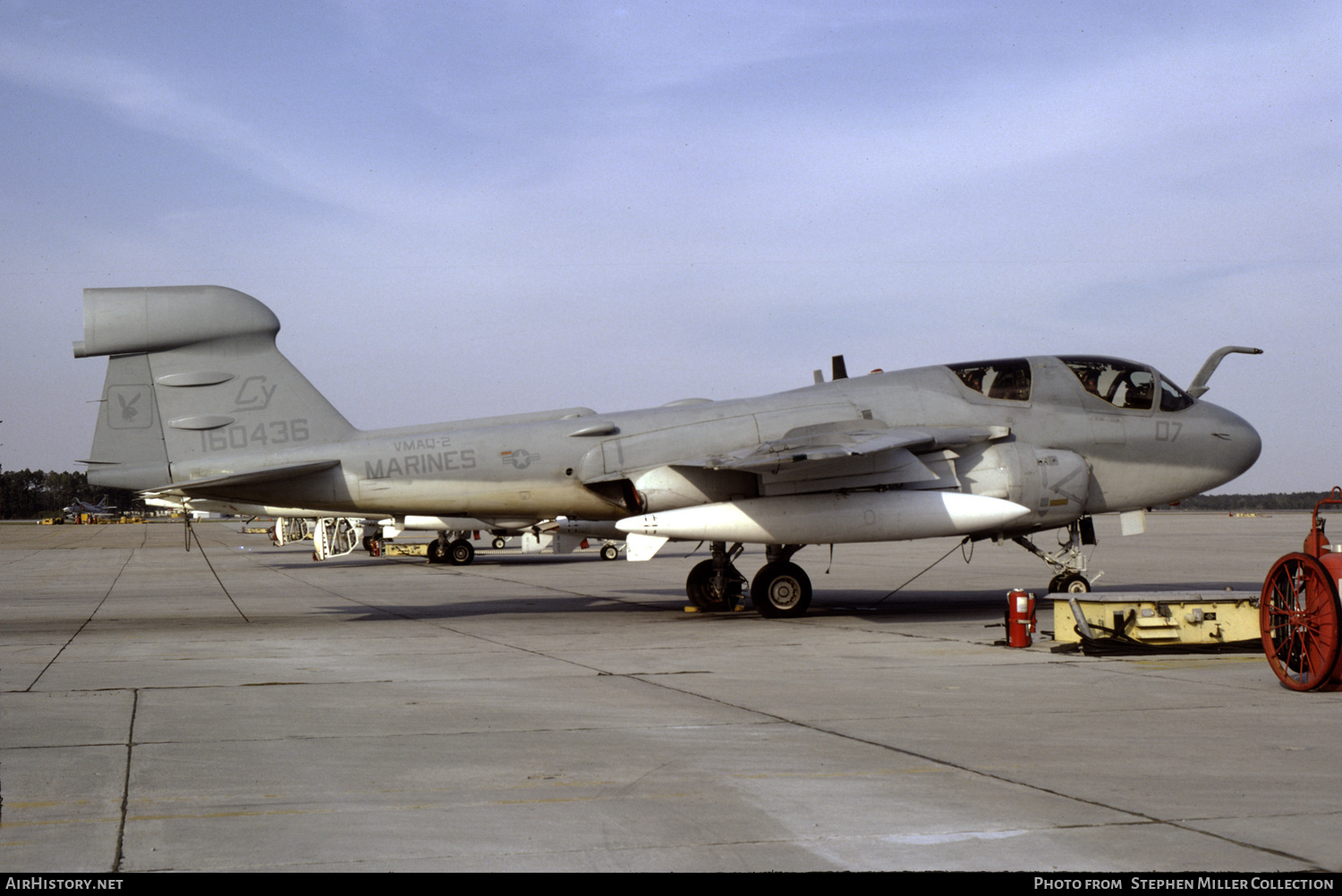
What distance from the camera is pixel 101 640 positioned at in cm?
1437

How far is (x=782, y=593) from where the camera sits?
16.3 metres

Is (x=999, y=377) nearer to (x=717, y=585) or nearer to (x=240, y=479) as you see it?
(x=717, y=585)

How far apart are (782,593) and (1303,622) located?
8254 millimetres

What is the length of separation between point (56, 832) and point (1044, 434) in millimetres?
13676

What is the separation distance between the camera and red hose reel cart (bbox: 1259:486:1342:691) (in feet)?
27.6

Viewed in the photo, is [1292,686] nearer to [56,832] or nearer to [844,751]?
[844,751]

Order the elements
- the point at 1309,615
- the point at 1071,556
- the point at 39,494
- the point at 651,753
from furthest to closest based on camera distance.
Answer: the point at 39,494
the point at 1071,556
the point at 1309,615
the point at 651,753

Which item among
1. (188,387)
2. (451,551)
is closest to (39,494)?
(451,551)

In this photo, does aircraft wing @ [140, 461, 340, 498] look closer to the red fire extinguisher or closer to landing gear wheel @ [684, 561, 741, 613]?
landing gear wheel @ [684, 561, 741, 613]

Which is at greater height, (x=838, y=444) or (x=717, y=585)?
(x=838, y=444)

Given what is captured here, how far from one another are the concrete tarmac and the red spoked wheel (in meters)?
0.27

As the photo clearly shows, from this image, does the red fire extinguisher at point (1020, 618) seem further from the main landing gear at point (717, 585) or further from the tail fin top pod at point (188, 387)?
the tail fin top pod at point (188, 387)

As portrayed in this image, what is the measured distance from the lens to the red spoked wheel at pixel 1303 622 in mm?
8453

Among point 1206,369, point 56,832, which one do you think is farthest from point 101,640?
point 1206,369
